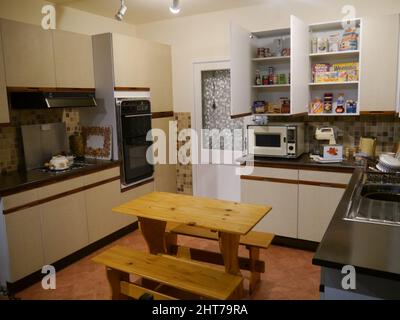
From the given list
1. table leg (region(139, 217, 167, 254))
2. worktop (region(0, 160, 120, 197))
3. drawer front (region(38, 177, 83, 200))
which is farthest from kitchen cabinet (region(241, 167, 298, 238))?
drawer front (region(38, 177, 83, 200))

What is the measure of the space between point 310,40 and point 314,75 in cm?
36

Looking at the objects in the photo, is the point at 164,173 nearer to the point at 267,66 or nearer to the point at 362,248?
the point at 267,66

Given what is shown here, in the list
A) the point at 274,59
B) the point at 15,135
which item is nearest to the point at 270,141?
the point at 274,59

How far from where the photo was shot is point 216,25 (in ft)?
14.1

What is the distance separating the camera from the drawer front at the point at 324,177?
3.20 meters

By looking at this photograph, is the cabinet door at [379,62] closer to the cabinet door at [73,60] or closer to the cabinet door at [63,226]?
the cabinet door at [73,60]

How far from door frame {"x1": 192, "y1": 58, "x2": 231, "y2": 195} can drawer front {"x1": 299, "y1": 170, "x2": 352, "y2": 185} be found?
1.71m

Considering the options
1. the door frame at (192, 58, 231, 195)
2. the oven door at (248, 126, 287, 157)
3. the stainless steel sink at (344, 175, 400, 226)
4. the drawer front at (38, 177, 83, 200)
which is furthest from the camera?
the door frame at (192, 58, 231, 195)

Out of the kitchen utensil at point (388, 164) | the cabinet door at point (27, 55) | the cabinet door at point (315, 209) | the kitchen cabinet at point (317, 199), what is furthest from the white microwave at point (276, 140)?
the cabinet door at point (27, 55)

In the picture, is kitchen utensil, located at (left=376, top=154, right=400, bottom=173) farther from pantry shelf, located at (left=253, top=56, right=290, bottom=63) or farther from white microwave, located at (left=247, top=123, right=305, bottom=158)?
pantry shelf, located at (left=253, top=56, right=290, bottom=63)

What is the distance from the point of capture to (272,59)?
3.77 metres

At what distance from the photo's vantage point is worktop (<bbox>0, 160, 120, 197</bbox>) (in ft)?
8.92

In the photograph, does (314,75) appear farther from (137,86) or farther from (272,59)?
(137,86)

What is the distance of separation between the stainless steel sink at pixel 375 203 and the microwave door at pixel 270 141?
98 cm
